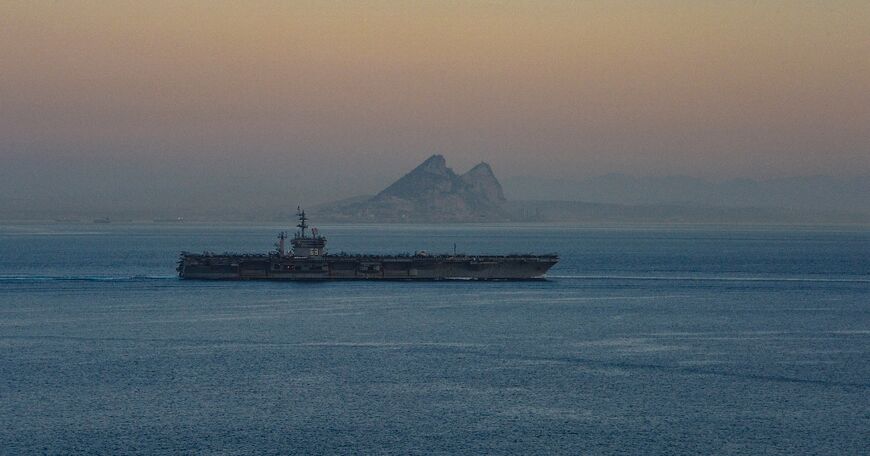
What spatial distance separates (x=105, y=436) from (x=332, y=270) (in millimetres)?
88446

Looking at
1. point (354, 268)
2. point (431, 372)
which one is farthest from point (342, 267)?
point (431, 372)

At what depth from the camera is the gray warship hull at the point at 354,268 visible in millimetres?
132625

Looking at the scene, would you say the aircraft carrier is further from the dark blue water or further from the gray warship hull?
the dark blue water

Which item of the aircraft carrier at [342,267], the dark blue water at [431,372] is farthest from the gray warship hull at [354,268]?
the dark blue water at [431,372]

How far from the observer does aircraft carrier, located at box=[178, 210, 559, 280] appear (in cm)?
13262

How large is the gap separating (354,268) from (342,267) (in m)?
1.61

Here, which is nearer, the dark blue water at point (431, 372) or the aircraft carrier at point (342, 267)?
the dark blue water at point (431, 372)

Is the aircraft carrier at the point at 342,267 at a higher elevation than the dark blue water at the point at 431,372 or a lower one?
higher

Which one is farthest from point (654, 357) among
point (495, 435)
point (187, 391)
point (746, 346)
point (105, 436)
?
point (105, 436)

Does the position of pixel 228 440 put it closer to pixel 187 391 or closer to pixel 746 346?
pixel 187 391

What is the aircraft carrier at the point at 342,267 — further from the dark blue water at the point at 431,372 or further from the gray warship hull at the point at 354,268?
the dark blue water at the point at 431,372

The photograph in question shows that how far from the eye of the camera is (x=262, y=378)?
198 feet

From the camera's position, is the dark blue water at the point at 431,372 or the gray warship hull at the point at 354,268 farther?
the gray warship hull at the point at 354,268

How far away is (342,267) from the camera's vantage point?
5305 inches
